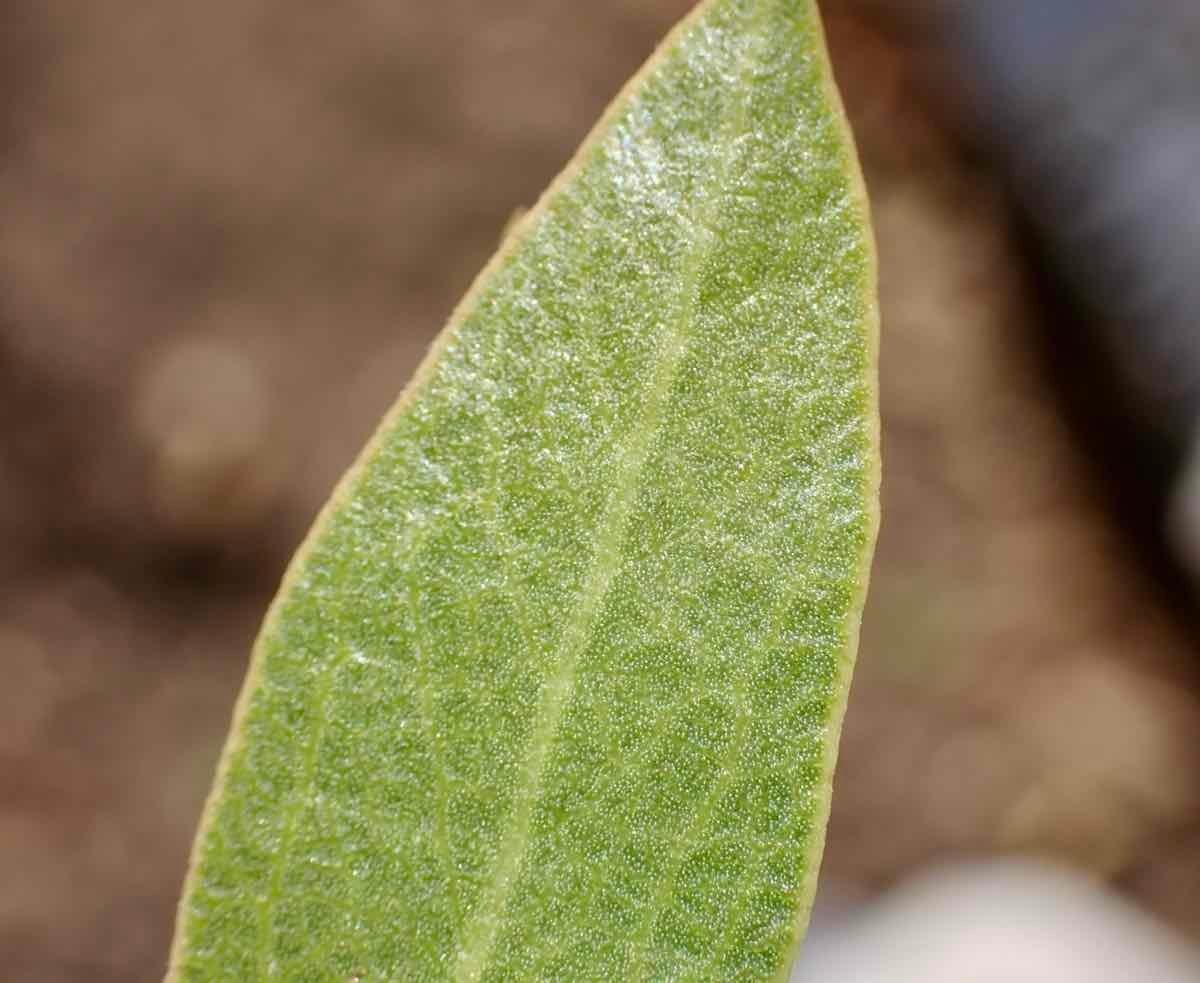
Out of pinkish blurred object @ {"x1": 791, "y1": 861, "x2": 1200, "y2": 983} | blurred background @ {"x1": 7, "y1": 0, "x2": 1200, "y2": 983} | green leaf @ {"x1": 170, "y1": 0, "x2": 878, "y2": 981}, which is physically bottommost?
green leaf @ {"x1": 170, "y1": 0, "x2": 878, "y2": 981}

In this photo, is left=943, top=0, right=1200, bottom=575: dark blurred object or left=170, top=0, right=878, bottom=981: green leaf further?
left=943, top=0, right=1200, bottom=575: dark blurred object

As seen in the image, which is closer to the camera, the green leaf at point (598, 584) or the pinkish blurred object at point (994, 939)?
the green leaf at point (598, 584)

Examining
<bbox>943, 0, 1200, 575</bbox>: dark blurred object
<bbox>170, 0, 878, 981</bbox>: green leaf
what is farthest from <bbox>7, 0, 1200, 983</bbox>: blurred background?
<bbox>170, 0, 878, 981</bbox>: green leaf

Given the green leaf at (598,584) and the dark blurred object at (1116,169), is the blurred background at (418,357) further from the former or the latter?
the green leaf at (598,584)

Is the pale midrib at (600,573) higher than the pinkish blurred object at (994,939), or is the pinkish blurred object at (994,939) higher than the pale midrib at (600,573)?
the pinkish blurred object at (994,939)

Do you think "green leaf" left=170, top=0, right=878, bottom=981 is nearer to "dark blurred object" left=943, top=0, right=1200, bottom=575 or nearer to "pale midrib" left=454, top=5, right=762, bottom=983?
"pale midrib" left=454, top=5, right=762, bottom=983

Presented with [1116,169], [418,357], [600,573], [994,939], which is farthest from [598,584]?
[1116,169]

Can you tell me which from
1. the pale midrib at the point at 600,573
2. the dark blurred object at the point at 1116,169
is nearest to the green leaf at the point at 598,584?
the pale midrib at the point at 600,573

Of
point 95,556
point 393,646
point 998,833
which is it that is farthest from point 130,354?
point 998,833
